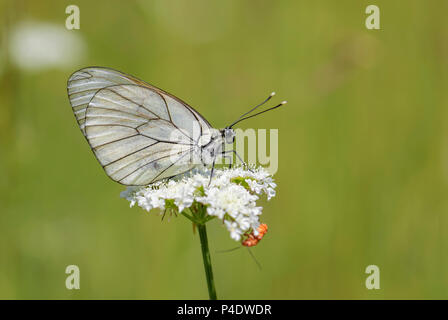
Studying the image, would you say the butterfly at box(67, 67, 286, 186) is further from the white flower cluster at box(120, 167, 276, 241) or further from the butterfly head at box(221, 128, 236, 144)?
the white flower cluster at box(120, 167, 276, 241)

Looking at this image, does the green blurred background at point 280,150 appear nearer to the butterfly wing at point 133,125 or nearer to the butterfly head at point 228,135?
the butterfly wing at point 133,125

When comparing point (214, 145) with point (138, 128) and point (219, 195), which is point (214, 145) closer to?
point (138, 128)

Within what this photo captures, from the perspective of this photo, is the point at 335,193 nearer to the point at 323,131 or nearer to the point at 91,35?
the point at 323,131

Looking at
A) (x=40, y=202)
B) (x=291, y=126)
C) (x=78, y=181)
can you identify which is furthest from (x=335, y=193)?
(x=40, y=202)

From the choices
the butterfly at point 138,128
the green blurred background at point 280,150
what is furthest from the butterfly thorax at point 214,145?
the green blurred background at point 280,150

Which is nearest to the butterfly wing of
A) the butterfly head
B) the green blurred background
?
the butterfly head

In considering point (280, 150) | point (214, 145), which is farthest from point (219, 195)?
point (280, 150)
